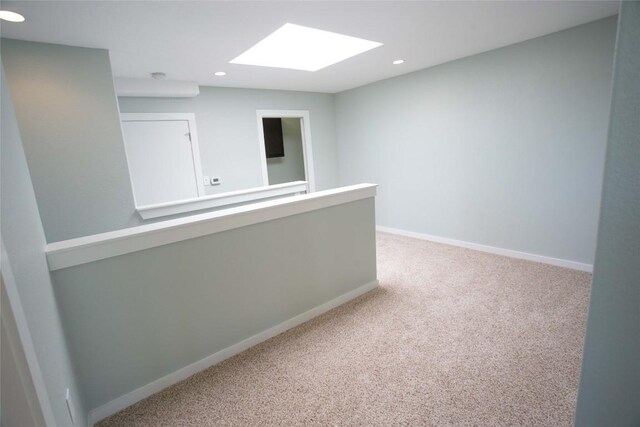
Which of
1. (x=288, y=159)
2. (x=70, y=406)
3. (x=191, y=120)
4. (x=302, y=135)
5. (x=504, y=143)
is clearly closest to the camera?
(x=70, y=406)

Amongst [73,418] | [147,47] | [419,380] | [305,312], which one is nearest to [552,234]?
[419,380]

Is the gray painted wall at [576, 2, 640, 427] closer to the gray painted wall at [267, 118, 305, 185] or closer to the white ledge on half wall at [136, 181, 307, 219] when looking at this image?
the white ledge on half wall at [136, 181, 307, 219]

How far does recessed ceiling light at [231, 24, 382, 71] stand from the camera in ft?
9.26

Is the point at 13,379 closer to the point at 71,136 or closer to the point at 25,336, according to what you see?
the point at 25,336

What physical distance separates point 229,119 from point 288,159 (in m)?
2.17

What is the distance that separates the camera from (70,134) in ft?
7.82

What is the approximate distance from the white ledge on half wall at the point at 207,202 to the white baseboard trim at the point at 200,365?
1.27 meters

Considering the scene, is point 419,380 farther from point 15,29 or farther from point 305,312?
point 15,29

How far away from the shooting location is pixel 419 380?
5.68 feet

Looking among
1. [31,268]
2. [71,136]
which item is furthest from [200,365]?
[71,136]

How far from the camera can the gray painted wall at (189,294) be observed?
1563mm

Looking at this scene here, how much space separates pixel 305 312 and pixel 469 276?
68.3 inches

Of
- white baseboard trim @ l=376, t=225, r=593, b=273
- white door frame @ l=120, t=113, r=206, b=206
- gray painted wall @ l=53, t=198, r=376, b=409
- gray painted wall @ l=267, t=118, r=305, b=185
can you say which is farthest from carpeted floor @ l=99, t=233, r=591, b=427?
gray painted wall @ l=267, t=118, r=305, b=185

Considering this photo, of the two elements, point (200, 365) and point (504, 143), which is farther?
point (504, 143)
